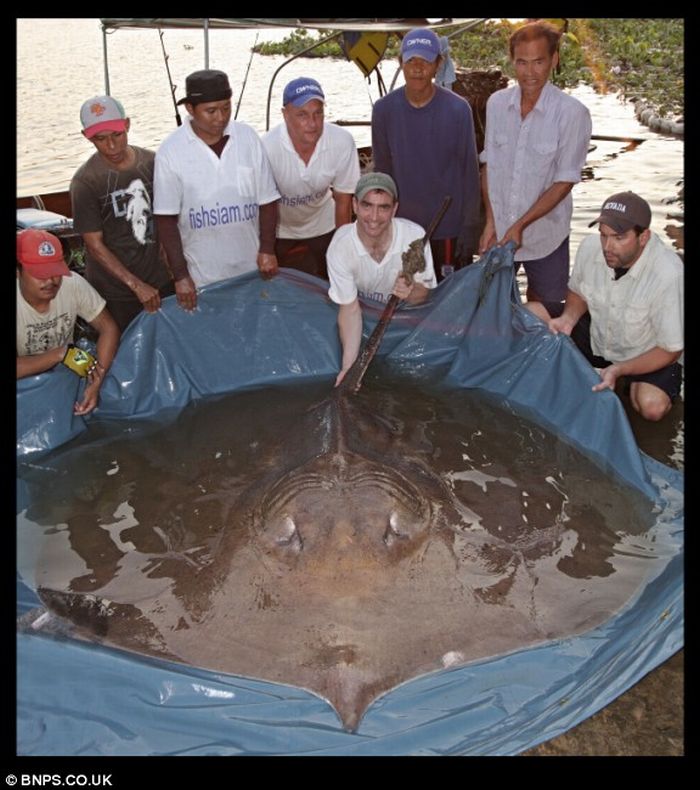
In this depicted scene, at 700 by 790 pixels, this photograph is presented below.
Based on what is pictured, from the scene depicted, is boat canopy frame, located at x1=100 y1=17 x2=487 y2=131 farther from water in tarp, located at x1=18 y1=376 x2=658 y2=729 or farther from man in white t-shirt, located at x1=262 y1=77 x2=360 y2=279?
water in tarp, located at x1=18 y1=376 x2=658 y2=729

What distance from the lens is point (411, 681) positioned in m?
2.62

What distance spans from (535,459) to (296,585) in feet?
6.02

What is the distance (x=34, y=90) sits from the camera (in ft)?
67.3

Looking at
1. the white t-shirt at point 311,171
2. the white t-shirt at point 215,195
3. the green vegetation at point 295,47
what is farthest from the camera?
the green vegetation at point 295,47

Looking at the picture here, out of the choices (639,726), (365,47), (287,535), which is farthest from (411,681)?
(365,47)

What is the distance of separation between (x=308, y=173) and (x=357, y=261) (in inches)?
29.6

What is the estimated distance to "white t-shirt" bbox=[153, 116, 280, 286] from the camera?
4539 mm

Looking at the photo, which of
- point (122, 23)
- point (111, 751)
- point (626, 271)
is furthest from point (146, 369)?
point (122, 23)

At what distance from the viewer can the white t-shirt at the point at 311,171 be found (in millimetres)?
4980

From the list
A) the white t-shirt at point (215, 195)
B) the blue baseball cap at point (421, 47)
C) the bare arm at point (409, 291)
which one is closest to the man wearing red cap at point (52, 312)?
the white t-shirt at point (215, 195)

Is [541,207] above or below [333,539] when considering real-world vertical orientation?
above

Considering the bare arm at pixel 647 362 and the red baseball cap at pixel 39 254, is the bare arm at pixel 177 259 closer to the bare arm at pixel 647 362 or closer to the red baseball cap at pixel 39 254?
the red baseball cap at pixel 39 254

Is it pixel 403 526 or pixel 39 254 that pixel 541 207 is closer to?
pixel 403 526

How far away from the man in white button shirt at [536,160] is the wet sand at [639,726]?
280 cm
